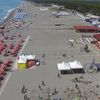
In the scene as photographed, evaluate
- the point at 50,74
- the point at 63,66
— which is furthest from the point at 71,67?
the point at 50,74

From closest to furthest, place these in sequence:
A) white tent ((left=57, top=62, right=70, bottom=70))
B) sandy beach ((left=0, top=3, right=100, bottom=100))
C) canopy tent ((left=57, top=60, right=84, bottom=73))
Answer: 1. sandy beach ((left=0, top=3, right=100, bottom=100))
2. canopy tent ((left=57, top=60, right=84, bottom=73))
3. white tent ((left=57, top=62, right=70, bottom=70))

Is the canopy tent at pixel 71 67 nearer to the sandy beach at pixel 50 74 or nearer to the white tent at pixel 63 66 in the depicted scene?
the white tent at pixel 63 66

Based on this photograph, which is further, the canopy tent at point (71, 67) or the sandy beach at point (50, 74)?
the canopy tent at point (71, 67)

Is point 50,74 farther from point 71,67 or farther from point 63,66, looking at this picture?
point 71,67

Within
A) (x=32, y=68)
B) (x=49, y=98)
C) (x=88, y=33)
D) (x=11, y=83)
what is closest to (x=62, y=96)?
(x=49, y=98)

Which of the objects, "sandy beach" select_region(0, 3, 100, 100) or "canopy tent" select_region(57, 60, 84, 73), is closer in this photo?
"sandy beach" select_region(0, 3, 100, 100)

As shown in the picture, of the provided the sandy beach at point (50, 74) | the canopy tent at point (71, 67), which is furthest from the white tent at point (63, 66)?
the sandy beach at point (50, 74)

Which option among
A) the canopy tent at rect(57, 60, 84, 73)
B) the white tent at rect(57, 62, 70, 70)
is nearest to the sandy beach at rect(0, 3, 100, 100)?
the white tent at rect(57, 62, 70, 70)

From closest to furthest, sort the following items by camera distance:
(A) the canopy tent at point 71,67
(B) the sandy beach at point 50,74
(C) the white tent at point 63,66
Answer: (B) the sandy beach at point 50,74, (A) the canopy tent at point 71,67, (C) the white tent at point 63,66

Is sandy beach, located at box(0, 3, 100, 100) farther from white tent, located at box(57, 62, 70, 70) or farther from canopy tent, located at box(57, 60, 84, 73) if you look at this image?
canopy tent, located at box(57, 60, 84, 73)

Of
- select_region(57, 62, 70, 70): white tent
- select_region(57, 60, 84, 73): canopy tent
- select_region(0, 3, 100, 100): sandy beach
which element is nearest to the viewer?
select_region(0, 3, 100, 100): sandy beach

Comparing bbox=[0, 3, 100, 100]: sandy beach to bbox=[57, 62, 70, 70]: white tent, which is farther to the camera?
bbox=[57, 62, 70, 70]: white tent

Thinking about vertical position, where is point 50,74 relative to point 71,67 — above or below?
below
